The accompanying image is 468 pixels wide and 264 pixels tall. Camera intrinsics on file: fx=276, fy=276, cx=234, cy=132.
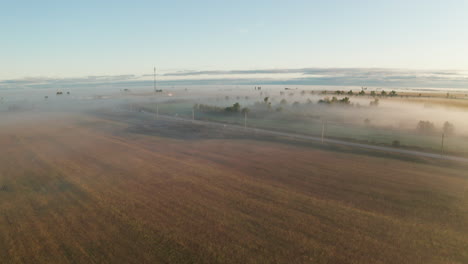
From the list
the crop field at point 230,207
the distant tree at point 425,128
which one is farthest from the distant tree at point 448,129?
the crop field at point 230,207

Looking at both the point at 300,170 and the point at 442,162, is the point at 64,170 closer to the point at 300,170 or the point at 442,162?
the point at 300,170

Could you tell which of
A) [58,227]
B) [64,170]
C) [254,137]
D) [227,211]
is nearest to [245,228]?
[227,211]

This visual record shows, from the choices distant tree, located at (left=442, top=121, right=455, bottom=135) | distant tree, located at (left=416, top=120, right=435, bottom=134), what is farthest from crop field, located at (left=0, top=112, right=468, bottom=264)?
distant tree, located at (left=442, top=121, right=455, bottom=135)

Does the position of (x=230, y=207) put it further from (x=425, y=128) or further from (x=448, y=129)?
(x=448, y=129)

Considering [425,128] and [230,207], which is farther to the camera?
[425,128]

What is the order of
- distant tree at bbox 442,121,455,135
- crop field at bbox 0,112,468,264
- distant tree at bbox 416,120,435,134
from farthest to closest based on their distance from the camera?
1. distant tree at bbox 416,120,435,134
2. distant tree at bbox 442,121,455,135
3. crop field at bbox 0,112,468,264

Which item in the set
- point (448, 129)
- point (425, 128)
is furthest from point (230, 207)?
point (448, 129)

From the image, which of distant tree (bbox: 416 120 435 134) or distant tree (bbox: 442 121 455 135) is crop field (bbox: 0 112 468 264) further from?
distant tree (bbox: 442 121 455 135)

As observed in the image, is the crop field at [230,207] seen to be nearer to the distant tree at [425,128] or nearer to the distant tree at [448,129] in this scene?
the distant tree at [425,128]

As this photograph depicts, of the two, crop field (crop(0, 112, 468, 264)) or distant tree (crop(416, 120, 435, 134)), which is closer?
crop field (crop(0, 112, 468, 264))
